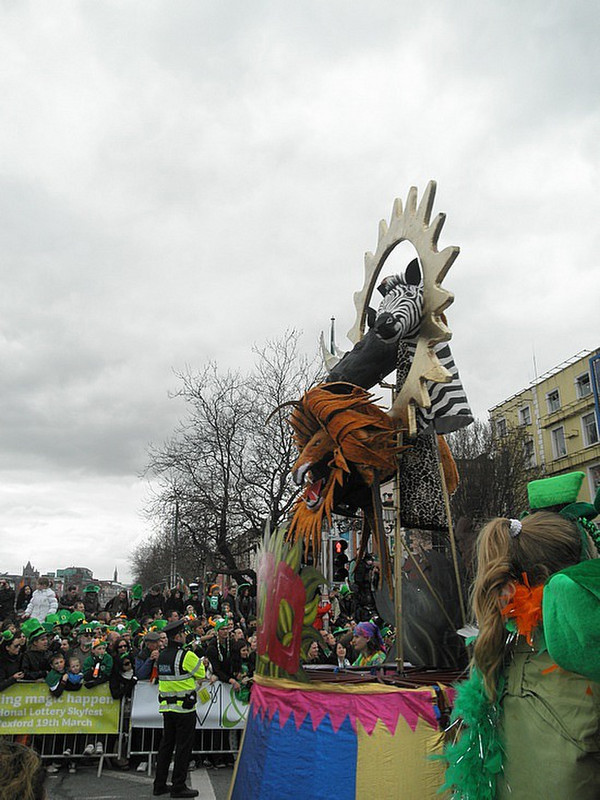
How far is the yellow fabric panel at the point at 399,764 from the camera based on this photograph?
3.39 m

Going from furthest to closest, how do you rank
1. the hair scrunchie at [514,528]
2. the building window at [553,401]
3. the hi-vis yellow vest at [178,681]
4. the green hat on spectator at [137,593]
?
the building window at [553,401]
the green hat on spectator at [137,593]
the hi-vis yellow vest at [178,681]
the hair scrunchie at [514,528]

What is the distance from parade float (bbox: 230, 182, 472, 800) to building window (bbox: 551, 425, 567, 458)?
1262 inches

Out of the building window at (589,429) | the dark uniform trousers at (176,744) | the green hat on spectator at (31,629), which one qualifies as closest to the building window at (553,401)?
the building window at (589,429)

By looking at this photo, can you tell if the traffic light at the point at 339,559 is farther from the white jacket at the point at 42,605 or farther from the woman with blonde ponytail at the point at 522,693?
the white jacket at the point at 42,605

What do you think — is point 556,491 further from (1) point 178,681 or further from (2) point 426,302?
(1) point 178,681

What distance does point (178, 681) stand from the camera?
751 cm

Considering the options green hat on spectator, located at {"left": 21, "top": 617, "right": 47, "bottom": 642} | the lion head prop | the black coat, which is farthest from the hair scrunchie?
green hat on spectator, located at {"left": 21, "top": 617, "right": 47, "bottom": 642}

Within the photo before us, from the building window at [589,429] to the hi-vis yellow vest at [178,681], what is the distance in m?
29.7

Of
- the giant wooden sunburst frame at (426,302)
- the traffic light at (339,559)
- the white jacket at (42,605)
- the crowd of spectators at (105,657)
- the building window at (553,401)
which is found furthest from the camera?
the building window at (553,401)

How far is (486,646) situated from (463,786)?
0.44 metres

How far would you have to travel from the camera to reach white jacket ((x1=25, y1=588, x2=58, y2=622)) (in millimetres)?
12836

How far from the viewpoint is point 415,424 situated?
4.64 metres

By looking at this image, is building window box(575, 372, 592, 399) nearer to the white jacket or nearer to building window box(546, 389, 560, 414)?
building window box(546, 389, 560, 414)

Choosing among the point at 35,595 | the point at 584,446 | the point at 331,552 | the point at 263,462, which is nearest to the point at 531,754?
the point at 331,552
